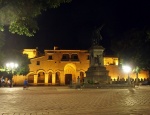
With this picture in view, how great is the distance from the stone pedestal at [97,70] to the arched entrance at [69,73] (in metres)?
28.8

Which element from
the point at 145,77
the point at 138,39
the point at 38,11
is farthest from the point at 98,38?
the point at 145,77

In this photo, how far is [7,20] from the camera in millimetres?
11727

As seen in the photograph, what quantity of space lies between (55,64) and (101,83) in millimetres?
31747

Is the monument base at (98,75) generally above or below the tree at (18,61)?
below

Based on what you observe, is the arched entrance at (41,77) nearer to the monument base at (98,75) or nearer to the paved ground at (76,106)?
the monument base at (98,75)

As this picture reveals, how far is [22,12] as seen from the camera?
1152 centimetres

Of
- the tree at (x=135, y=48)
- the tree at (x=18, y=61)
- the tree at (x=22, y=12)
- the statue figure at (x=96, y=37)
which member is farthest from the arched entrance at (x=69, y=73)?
the tree at (x=22, y=12)

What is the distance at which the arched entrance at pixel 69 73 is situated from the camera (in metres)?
66.0

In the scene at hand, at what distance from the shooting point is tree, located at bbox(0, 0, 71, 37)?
1106 centimetres

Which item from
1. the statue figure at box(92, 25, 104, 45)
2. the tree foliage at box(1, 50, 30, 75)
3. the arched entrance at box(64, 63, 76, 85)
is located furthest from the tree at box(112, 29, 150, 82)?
the tree foliage at box(1, 50, 30, 75)

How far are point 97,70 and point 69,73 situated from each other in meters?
30.7

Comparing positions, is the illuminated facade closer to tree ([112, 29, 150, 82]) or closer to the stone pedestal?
tree ([112, 29, 150, 82])

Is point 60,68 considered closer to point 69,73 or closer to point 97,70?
point 69,73

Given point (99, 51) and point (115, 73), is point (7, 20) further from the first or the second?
point (115, 73)
